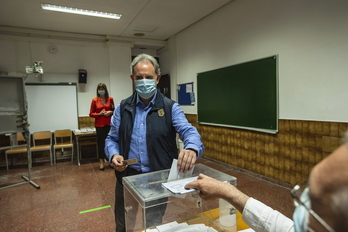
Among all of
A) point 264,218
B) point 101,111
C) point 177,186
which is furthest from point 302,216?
point 101,111

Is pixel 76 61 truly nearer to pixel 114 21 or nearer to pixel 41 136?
pixel 114 21

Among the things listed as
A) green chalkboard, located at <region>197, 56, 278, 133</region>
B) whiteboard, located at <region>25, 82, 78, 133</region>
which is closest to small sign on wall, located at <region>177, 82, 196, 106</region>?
green chalkboard, located at <region>197, 56, 278, 133</region>

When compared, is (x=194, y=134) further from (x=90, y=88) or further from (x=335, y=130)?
(x=90, y=88)

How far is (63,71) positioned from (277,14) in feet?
15.7

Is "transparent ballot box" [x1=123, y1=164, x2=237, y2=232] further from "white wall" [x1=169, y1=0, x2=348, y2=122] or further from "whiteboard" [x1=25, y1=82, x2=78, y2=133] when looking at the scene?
"whiteboard" [x1=25, y1=82, x2=78, y2=133]

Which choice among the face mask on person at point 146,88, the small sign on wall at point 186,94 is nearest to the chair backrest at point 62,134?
the small sign on wall at point 186,94

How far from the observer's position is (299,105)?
289 centimetres

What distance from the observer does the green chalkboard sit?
323 cm

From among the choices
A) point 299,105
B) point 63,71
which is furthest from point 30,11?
point 299,105

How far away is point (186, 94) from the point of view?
5375 millimetres

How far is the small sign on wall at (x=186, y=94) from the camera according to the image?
5.13m

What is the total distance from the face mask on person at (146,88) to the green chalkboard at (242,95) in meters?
2.32

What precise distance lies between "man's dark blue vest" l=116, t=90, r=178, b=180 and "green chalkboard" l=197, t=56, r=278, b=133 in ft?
7.52

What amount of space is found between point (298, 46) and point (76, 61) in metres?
4.89
